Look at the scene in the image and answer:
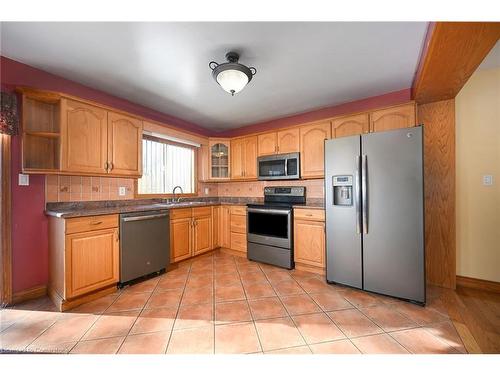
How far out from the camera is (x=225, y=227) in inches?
148

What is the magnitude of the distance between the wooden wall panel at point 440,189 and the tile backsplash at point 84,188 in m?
3.93

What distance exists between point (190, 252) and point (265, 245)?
1.18m

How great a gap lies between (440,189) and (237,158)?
296cm

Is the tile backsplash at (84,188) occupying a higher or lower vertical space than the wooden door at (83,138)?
lower

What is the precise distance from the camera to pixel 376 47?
1.82m

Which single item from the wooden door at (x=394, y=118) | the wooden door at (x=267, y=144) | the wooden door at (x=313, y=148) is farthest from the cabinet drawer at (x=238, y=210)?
the wooden door at (x=394, y=118)

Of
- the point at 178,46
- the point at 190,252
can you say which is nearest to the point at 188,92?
the point at 178,46

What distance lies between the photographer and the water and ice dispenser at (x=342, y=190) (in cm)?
236

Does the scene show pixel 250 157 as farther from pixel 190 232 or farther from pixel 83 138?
pixel 83 138

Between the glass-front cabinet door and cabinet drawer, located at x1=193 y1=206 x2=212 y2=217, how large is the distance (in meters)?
0.73

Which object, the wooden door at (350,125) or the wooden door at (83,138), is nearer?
the wooden door at (83,138)

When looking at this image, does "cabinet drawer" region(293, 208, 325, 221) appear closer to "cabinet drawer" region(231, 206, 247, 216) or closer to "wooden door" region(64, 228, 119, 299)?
"cabinet drawer" region(231, 206, 247, 216)

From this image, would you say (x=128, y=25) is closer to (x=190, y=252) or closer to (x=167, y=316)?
(x=167, y=316)

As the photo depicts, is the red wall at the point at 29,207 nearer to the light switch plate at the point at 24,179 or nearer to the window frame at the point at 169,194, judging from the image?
the light switch plate at the point at 24,179
